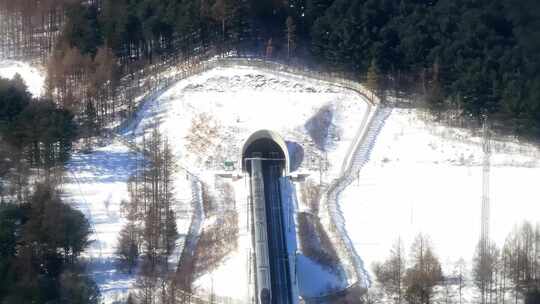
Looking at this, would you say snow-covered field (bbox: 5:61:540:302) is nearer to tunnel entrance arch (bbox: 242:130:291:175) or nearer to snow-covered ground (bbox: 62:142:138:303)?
snow-covered ground (bbox: 62:142:138:303)

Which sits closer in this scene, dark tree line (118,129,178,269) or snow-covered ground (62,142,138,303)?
snow-covered ground (62,142,138,303)

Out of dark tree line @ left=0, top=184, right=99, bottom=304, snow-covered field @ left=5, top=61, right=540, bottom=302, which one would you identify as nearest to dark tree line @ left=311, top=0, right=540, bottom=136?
snow-covered field @ left=5, top=61, right=540, bottom=302

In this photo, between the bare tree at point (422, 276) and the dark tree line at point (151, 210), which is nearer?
the bare tree at point (422, 276)

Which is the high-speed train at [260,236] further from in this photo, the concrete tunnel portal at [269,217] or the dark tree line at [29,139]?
the dark tree line at [29,139]

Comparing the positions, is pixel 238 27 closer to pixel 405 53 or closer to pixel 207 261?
pixel 405 53

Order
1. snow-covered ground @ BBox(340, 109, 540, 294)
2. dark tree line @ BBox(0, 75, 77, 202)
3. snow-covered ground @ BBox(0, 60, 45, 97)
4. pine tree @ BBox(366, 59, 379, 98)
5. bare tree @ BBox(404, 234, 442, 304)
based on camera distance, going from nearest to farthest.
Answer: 1. bare tree @ BBox(404, 234, 442, 304)
2. snow-covered ground @ BBox(340, 109, 540, 294)
3. dark tree line @ BBox(0, 75, 77, 202)
4. pine tree @ BBox(366, 59, 379, 98)
5. snow-covered ground @ BBox(0, 60, 45, 97)

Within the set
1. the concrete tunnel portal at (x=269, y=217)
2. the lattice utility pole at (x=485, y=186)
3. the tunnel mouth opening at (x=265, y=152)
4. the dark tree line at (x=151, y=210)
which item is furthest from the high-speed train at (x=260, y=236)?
the lattice utility pole at (x=485, y=186)
